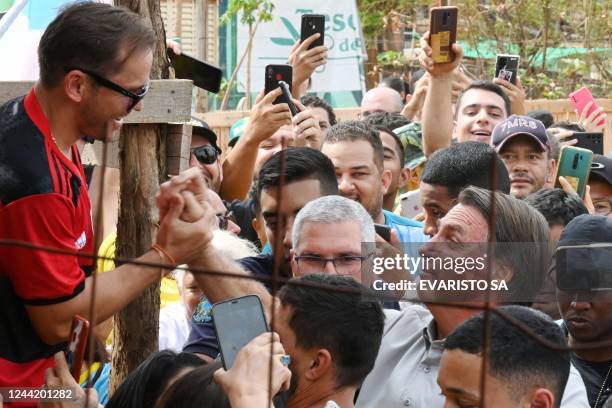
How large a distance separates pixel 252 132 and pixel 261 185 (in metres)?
0.99

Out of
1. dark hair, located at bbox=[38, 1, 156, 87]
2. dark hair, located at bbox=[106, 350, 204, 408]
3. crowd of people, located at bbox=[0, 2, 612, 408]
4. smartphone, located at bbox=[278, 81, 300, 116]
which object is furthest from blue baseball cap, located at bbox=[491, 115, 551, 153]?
dark hair, located at bbox=[106, 350, 204, 408]

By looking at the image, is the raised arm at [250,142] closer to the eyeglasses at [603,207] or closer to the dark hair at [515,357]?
the eyeglasses at [603,207]

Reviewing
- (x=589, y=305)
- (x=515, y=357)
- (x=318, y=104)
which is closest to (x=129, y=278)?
(x=515, y=357)

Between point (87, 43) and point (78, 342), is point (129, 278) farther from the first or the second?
point (87, 43)

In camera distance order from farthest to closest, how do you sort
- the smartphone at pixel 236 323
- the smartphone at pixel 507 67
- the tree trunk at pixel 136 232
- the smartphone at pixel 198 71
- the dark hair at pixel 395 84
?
the dark hair at pixel 395 84, the smartphone at pixel 507 67, the smartphone at pixel 198 71, the tree trunk at pixel 136 232, the smartphone at pixel 236 323

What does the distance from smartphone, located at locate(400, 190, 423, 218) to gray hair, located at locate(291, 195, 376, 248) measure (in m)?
1.91

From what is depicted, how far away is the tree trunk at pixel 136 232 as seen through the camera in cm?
356

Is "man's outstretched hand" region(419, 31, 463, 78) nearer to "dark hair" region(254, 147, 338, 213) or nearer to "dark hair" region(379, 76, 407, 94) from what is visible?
"dark hair" region(254, 147, 338, 213)

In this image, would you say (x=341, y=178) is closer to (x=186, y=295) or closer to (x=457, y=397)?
(x=186, y=295)

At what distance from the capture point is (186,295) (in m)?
4.14

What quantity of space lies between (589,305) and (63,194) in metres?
1.54

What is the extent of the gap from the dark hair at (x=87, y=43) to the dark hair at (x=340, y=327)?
29.1 inches

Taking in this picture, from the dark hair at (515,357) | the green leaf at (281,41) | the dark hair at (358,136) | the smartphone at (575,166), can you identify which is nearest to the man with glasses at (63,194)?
the dark hair at (515,357)

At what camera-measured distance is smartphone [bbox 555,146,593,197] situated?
5.11 metres
